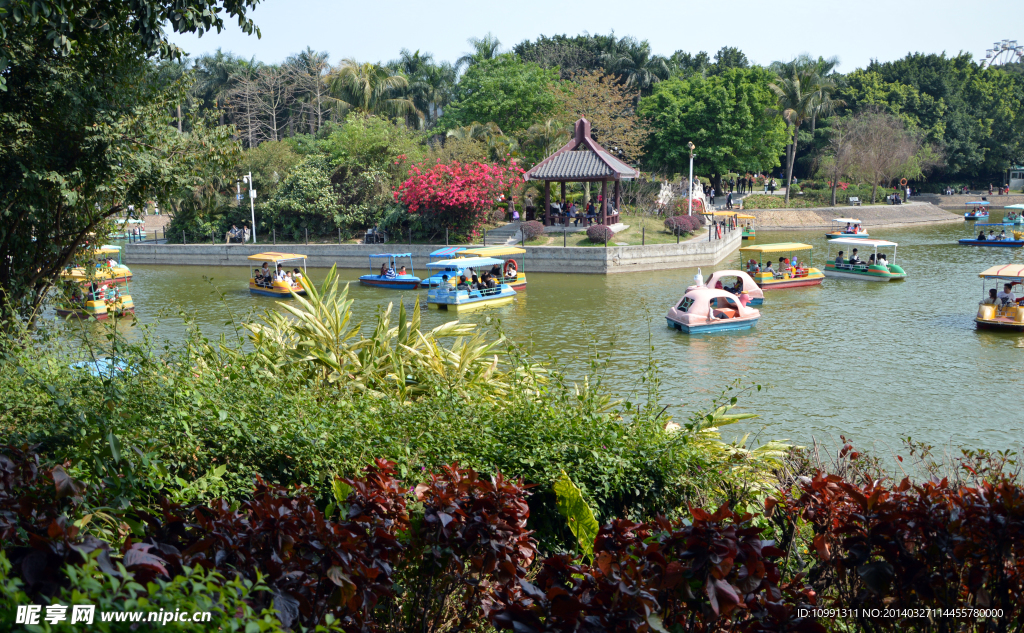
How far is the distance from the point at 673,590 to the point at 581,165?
114 feet

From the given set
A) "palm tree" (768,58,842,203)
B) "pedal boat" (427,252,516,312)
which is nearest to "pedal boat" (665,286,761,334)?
"pedal boat" (427,252,516,312)

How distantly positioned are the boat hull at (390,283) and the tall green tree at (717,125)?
29752 mm

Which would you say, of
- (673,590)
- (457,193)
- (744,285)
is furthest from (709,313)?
(457,193)

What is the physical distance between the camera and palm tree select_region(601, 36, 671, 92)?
67375 mm

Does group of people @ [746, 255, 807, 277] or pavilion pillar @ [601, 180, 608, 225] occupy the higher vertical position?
pavilion pillar @ [601, 180, 608, 225]

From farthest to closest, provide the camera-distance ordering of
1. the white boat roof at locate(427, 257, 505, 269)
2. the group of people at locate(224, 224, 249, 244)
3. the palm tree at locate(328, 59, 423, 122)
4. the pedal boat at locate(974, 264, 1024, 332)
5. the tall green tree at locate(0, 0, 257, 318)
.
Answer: the palm tree at locate(328, 59, 423, 122)
the group of people at locate(224, 224, 249, 244)
the white boat roof at locate(427, 257, 505, 269)
the pedal boat at locate(974, 264, 1024, 332)
the tall green tree at locate(0, 0, 257, 318)

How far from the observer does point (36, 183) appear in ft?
30.0

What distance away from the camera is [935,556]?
3.75 m

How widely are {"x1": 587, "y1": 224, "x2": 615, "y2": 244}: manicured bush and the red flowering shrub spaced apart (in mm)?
6142

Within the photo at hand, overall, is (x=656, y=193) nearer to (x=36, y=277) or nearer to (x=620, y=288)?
(x=620, y=288)

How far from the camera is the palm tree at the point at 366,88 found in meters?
54.4

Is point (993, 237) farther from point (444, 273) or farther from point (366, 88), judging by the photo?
point (366, 88)

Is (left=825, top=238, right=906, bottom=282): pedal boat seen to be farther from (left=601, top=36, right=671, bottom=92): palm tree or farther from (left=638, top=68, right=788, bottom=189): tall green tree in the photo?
(left=601, top=36, right=671, bottom=92): palm tree

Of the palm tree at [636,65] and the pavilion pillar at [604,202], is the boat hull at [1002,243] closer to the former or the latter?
the pavilion pillar at [604,202]
